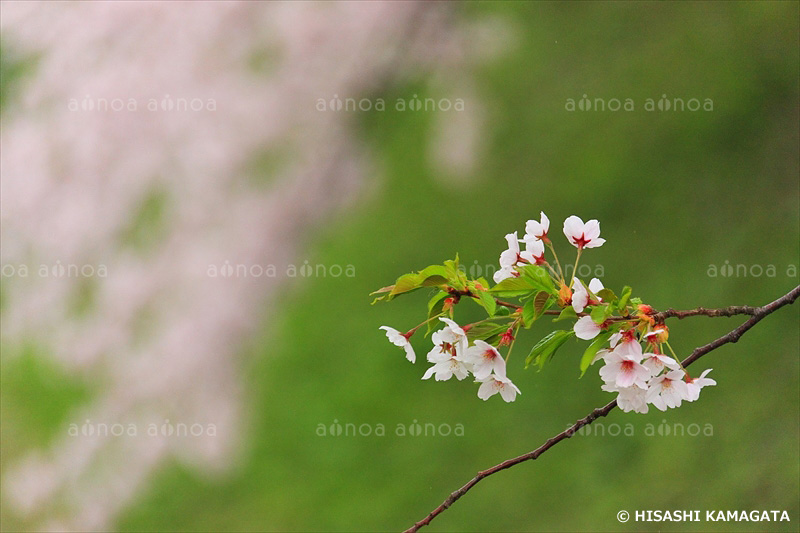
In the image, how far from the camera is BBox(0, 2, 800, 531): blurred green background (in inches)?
88.6

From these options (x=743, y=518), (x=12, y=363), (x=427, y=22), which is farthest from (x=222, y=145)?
(x=743, y=518)

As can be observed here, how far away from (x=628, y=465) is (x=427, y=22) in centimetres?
167

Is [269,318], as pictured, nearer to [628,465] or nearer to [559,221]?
[559,221]

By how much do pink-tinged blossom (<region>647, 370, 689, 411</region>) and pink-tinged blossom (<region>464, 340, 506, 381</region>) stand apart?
0.14 m

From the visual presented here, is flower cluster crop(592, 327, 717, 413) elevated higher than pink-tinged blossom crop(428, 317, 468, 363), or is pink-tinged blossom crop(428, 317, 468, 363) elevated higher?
pink-tinged blossom crop(428, 317, 468, 363)

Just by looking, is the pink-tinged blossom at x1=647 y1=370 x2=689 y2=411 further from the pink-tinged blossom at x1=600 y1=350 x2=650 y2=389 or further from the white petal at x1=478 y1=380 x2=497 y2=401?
the white petal at x1=478 y1=380 x2=497 y2=401

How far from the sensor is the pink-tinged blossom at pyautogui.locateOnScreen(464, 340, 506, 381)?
687mm
